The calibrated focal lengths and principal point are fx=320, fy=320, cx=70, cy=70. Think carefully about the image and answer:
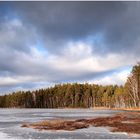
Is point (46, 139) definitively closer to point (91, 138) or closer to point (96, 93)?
point (91, 138)

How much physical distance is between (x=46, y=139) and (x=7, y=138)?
306 cm

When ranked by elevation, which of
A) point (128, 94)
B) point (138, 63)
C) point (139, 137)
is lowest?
point (139, 137)

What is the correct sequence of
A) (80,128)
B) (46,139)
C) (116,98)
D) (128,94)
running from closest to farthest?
(46,139) → (80,128) → (128,94) → (116,98)

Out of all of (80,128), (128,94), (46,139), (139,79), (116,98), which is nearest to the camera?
(46,139)

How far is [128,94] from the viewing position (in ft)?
411

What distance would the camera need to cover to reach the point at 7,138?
2470cm

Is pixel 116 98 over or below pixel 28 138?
over

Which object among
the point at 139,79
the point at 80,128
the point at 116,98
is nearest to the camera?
the point at 80,128

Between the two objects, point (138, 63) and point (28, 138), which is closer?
point (28, 138)

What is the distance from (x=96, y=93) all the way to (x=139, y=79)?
286 ft

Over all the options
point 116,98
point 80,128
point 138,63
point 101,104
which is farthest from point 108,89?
point 80,128

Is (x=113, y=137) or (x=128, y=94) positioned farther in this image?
(x=128, y=94)

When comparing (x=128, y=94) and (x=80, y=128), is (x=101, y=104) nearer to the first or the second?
(x=128, y=94)

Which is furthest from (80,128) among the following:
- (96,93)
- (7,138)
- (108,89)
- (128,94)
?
(96,93)
